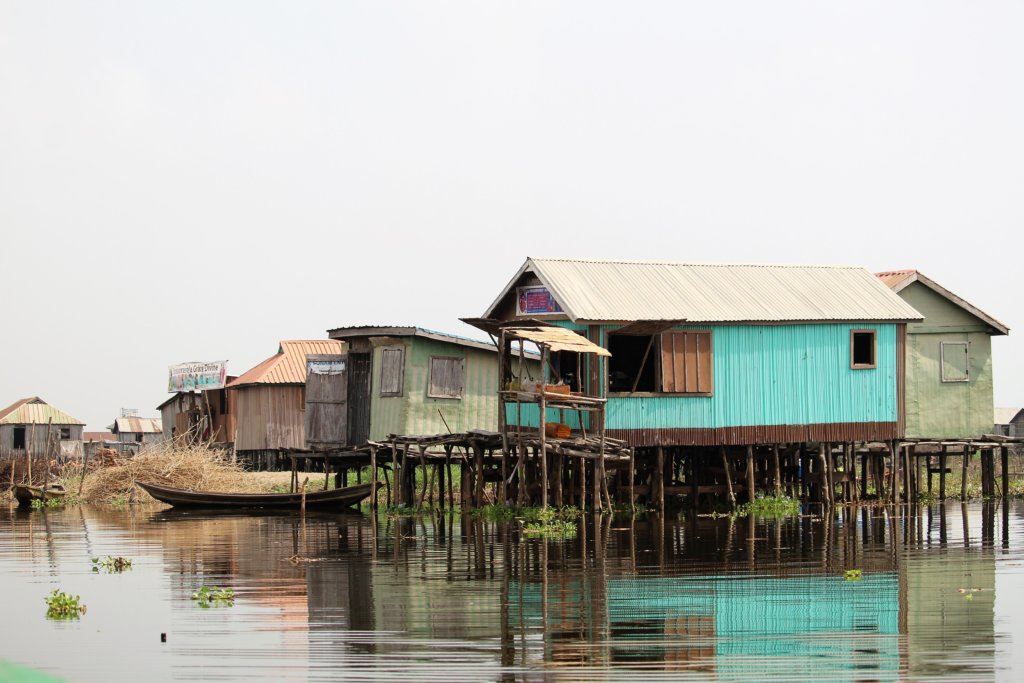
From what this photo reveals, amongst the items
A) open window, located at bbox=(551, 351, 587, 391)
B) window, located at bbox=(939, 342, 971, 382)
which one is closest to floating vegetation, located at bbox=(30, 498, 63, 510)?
open window, located at bbox=(551, 351, 587, 391)

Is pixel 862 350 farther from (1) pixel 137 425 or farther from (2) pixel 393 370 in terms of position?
(1) pixel 137 425

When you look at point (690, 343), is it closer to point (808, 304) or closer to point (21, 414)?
point (808, 304)

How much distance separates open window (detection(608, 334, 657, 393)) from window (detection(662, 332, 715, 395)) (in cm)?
123

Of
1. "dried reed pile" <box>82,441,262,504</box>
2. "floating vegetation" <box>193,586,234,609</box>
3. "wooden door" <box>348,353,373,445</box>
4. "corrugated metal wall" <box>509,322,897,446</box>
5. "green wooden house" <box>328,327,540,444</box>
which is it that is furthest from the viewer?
"dried reed pile" <box>82,441,262,504</box>

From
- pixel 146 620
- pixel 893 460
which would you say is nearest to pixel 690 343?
pixel 893 460

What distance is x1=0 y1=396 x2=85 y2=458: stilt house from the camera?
63250 millimetres

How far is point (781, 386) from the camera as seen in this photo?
30203mm

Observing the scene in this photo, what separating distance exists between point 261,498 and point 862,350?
14811mm

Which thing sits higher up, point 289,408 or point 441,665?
point 289,408

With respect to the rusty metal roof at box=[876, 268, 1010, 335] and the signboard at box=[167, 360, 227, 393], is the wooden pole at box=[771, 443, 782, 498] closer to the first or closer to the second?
the rusty metal roof at box=[876, 268, 1010, 335]

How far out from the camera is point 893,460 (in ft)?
104

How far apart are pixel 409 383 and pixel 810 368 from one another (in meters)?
10.7

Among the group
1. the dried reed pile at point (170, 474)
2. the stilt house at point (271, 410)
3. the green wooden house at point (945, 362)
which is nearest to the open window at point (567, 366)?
the green wooden house at point (945, 362)

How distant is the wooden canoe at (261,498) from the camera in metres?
32.7
